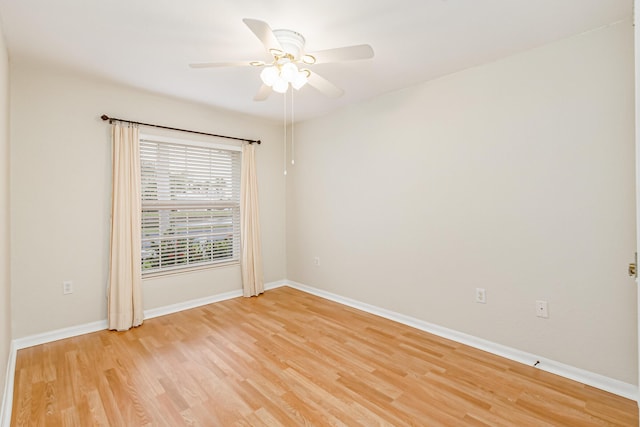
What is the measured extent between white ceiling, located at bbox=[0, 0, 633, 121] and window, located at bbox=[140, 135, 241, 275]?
94 centimetres

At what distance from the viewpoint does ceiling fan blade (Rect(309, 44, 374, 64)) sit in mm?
1820

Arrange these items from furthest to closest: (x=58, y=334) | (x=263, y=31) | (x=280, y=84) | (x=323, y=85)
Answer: (x=58, y=334)
(x=323, y=85)
(x=280, y=84)
(x=263, y=31)

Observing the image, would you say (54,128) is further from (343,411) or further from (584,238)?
(584,238)

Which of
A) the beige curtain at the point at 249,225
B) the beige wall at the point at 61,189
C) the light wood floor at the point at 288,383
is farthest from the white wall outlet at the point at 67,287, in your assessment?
the beige curtain at the point at 249,225

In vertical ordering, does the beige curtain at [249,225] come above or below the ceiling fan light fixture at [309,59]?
below

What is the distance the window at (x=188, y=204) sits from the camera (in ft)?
11.6

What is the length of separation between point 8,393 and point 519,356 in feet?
11.9

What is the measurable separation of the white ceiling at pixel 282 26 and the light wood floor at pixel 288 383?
2454 millimetres

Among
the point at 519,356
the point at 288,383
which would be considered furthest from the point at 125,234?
the point at 519,356

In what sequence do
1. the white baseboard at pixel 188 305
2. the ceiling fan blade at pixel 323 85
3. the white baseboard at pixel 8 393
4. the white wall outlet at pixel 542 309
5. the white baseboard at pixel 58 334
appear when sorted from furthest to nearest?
the white baseboard at pixel 188 305 → the white baseboard at pixel 58 334 → the white wall outlet at pixel 542 309 → the ceiling fan blade at pixel 323 85 → the white baseboard at pixel 8 393

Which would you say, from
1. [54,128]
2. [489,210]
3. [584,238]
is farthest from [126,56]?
[584,238]

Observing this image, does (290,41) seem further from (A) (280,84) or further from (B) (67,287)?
(B) (67,287)

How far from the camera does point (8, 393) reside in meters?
2.00

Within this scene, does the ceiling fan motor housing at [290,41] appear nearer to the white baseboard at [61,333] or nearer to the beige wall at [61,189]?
the beige wall at [61,189]
